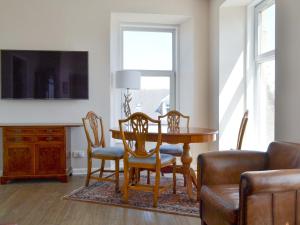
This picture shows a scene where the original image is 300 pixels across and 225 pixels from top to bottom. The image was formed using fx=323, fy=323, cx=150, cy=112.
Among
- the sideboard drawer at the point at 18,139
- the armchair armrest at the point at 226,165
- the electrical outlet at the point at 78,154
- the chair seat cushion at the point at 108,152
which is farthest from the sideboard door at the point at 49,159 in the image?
the armchair armrest at the point at 226,165

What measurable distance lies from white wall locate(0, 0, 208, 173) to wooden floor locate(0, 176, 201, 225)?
1.33 metres

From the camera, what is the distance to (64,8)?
4891mm

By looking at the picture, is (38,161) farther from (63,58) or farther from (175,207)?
(175,207)

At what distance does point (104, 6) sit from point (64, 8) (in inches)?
23.8

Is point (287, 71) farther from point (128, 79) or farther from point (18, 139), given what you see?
point (18, 139)

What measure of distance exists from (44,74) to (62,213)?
2362mm

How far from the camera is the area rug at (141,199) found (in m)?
3.30

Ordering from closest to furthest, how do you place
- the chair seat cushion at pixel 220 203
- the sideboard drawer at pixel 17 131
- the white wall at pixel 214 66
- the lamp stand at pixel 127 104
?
the chair seat cushion at pixel 220 203
the sideboard drawer at pixel 17 131
the white wall at pixel 214 66
the lamp stand at pixel 127 104

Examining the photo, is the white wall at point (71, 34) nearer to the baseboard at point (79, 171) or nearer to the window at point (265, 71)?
the baseboard at point (79, 171)

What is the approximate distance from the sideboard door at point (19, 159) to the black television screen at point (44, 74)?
0.80m

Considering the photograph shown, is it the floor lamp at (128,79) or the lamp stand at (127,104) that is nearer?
the floor lamp at (128,79)

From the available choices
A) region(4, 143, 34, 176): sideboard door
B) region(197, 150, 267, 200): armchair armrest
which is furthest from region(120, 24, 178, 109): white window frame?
region(197, 150, 267, 200): armchair armrest

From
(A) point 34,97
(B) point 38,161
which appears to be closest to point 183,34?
(A) point 34,97

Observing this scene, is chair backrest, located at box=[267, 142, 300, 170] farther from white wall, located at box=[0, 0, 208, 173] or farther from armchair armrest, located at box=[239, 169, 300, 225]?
white wall, located at box=[0, 0, 208, 173]
